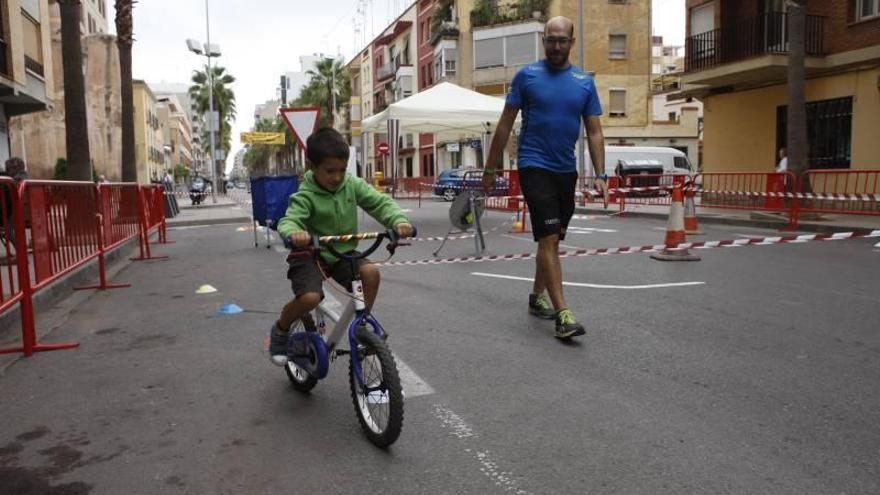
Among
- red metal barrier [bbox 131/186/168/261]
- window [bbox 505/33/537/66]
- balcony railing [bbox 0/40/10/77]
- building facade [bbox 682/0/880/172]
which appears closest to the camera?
red metal barrier [bbox 131/186/168/261]

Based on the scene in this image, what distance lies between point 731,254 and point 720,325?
4.62 metres

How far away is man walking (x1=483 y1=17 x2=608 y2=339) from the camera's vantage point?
204 inches

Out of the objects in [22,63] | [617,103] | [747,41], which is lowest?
[22,63]

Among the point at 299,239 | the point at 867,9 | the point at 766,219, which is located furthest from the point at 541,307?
the point at 867,9

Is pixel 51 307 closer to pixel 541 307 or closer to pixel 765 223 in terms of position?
pixel 541 307

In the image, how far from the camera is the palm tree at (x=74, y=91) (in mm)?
13797

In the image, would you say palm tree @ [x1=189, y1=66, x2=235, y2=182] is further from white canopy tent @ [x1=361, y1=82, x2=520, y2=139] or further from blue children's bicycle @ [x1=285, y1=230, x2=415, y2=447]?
blue children's bicycle @ [x1=285, y1=230, x2=415, y2=447]

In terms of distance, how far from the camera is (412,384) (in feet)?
13.4

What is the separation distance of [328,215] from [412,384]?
112 centimetres

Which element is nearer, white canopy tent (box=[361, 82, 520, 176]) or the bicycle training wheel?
the bicycle training wheel

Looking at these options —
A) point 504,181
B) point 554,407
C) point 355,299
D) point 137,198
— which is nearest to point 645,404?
point 554,407

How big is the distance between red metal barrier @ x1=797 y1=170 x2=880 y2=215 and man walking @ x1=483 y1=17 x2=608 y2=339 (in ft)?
31.4

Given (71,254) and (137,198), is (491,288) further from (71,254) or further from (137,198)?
(137,198)

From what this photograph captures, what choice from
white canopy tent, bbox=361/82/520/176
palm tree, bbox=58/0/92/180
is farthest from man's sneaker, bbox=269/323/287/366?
white canopy tent, bbox=361/82/520/176
